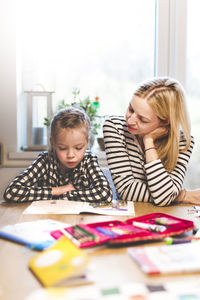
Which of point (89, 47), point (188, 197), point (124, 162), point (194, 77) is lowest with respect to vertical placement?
point (188, 197)

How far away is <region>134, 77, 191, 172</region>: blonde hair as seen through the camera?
1.59 m

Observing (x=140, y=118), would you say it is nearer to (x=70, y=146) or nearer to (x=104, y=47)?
(x=70, y=146)

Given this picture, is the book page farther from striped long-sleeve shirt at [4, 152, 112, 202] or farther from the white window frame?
the white window frame

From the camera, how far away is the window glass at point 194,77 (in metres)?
2.38

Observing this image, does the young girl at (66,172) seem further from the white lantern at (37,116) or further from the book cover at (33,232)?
the white lantern at (37,116)

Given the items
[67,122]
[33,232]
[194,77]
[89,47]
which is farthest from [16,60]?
[33,232]

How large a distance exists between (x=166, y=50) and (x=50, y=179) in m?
1.20

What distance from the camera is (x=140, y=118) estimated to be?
1.60 m

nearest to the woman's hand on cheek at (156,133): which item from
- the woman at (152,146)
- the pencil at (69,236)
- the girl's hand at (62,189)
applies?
the woman at (152,146)

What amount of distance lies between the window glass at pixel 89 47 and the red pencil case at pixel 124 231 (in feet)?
4.67

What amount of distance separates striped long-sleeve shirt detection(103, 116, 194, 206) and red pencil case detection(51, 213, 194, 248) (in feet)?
1.42

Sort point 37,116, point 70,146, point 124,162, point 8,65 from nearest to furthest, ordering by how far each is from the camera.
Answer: point 70,146, point 124,162, point 8,65, point 37,116

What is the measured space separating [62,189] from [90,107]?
83 centimetres

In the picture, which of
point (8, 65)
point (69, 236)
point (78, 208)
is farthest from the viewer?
point (8, 65)
